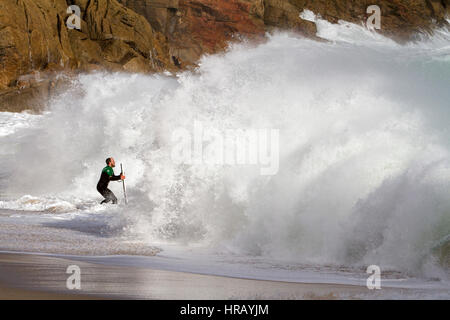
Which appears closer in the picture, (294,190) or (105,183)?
(294,190)

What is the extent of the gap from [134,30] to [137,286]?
4225 centimetres

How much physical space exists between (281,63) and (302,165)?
558 cm

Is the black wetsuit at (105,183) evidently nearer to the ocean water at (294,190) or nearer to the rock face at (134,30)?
the ocean water at (294,190)

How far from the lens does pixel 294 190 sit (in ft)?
32.8

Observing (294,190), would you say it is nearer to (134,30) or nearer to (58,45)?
(58,45)

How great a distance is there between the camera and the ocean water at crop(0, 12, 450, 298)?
8023mm

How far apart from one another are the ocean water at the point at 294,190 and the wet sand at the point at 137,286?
0.55m

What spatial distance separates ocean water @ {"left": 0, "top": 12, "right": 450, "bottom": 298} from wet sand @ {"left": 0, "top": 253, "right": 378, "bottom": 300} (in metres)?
0.55

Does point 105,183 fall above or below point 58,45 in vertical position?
below

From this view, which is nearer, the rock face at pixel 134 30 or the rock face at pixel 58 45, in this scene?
the rock face at pixel 58 45

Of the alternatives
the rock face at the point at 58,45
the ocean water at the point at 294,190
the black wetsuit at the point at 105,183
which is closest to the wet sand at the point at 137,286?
the ocean water at the point at 294,190

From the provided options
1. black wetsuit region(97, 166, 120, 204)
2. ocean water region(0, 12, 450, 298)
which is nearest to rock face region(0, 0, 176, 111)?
black wetsuit region(97, 166, 120, 204)

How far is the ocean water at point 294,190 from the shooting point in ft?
26.3

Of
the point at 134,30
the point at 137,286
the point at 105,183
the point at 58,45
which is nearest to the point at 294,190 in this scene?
the point at 137,286
